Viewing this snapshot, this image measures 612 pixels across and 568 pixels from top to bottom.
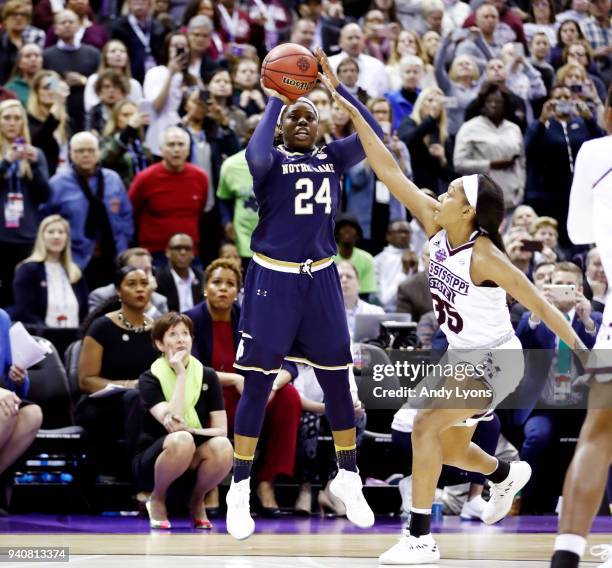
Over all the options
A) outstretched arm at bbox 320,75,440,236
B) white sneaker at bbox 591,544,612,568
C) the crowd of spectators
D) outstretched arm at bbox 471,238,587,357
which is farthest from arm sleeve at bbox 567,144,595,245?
the crowd of spectators

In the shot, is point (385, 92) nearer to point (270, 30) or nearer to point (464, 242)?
point (270, 30)

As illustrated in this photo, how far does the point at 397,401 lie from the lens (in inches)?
393

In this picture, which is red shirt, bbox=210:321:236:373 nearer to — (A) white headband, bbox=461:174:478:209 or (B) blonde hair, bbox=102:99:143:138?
(B) blonde hair, bbox=102:99:143:138

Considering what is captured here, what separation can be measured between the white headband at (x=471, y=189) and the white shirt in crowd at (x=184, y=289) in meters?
4.57

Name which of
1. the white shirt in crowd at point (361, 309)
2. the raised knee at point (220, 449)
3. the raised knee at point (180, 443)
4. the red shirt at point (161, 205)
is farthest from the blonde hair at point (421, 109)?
the raised knee at point (180, 443)

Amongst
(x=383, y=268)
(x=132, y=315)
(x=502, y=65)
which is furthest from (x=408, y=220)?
(x=132, y=315)

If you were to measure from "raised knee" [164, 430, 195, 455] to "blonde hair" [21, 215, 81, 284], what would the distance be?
7.97 ft

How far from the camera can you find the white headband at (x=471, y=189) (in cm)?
678

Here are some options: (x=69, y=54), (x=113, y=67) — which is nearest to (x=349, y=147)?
(x=113, y=67)

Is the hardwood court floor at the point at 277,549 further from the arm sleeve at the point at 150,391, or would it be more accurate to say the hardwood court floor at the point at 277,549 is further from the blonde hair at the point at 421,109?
the blonde hair at the point at 421,109

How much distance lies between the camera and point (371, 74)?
14.1m

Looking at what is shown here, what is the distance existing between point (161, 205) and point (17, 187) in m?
1.28

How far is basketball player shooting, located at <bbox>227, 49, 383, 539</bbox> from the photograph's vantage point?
7176 mm

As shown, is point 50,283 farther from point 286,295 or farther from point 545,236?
point 545,236
